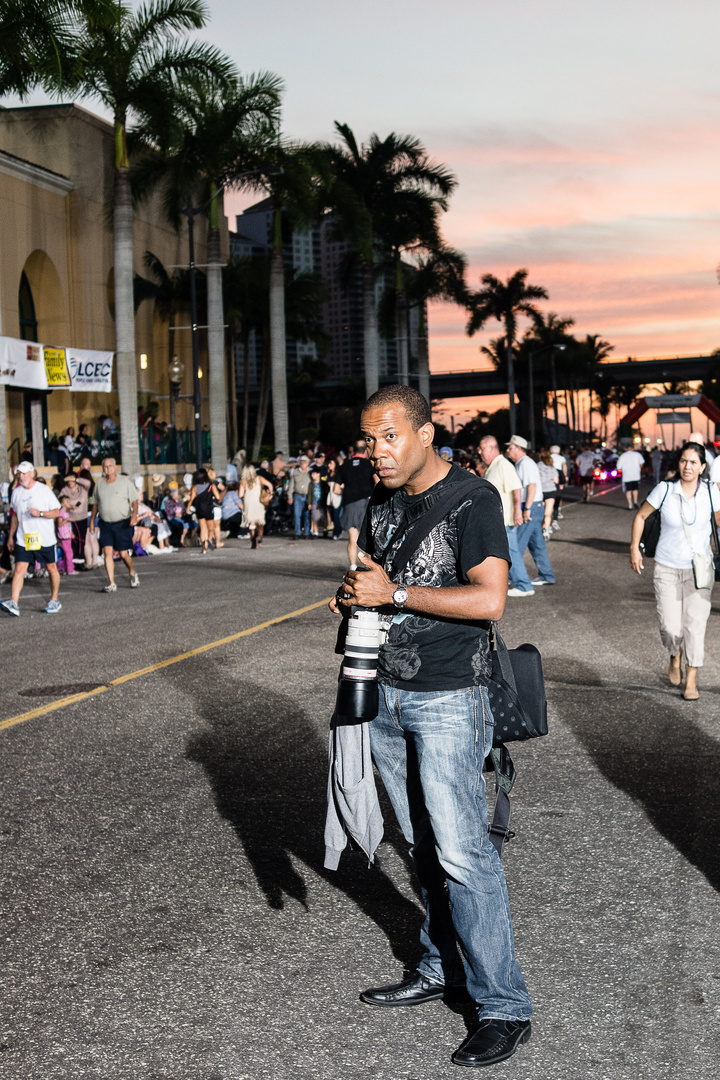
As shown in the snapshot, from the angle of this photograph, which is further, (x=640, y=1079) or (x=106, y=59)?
(x=106, y=59)

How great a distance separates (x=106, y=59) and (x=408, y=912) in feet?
95.3

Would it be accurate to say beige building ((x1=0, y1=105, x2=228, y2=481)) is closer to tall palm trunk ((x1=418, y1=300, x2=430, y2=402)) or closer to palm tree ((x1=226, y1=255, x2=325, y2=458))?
palm tree ((x1=226, y1=255, x2=325, y2=458))

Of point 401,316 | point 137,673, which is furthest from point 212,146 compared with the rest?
point 137,673

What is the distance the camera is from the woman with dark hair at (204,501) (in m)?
23.4

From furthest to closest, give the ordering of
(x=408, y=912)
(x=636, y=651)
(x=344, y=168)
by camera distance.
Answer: (x=344, y=168)
(x=636, y=651)
(x=408, y=912)

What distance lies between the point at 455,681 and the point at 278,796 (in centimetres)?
300

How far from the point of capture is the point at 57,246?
3750cm

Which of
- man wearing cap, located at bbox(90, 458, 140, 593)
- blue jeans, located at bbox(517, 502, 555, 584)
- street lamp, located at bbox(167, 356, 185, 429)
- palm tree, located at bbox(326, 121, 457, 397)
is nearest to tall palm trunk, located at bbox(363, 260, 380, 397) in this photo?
palm tree, located at bbox(326, 121, 457, 397)

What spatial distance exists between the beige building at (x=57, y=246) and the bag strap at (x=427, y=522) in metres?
32.6

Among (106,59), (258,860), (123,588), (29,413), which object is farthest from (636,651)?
(29,413)

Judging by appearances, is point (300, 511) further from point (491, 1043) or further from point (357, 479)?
point (491, 1043)

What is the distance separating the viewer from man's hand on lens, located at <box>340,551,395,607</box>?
314 cm

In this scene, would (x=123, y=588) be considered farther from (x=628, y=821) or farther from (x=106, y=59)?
(x=106, y=59)

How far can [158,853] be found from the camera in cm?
518
